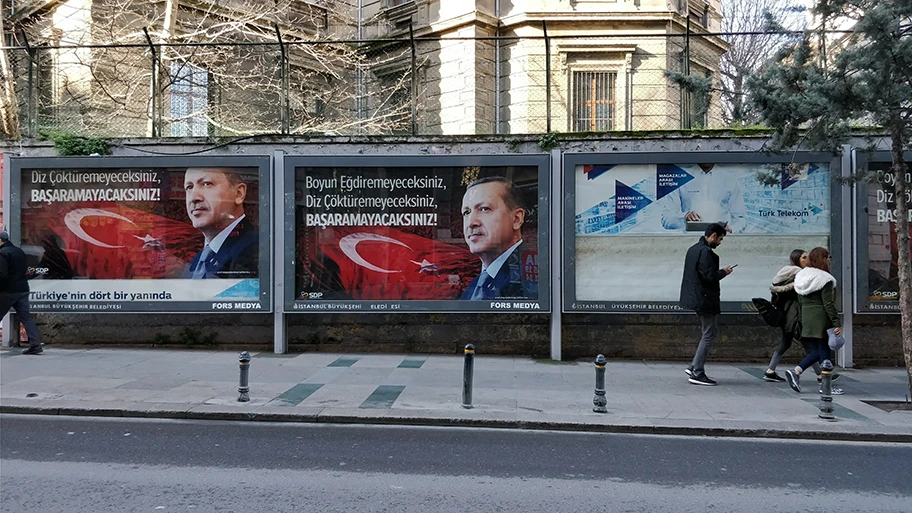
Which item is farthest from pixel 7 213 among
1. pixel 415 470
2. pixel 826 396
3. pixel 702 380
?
pixel 826 396

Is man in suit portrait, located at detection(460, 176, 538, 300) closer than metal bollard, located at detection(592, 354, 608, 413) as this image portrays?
No

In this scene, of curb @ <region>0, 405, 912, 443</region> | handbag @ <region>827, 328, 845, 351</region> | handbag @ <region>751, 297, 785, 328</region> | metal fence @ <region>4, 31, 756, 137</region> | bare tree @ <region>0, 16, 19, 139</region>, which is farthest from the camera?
bare tree @ <region>0, 16, 19, 139</region>

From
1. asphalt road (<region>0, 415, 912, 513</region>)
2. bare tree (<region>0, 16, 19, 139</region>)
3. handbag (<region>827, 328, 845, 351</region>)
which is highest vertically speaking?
bare tree (<region>0, 16, 19, 139</region>)

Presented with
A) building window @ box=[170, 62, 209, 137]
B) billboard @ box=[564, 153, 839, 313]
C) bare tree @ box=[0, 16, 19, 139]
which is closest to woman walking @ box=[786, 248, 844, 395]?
billboard @ box=[564, 153, 839, 313]

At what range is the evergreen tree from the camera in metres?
6.96

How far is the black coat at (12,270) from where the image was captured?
9.93 metres

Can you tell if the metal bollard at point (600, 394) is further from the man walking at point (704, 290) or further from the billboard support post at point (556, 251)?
the billboard support post at point (556, 251)

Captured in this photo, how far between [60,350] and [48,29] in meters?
10.2

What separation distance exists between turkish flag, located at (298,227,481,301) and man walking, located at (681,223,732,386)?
11.0 feet

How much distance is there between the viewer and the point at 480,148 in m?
10.7

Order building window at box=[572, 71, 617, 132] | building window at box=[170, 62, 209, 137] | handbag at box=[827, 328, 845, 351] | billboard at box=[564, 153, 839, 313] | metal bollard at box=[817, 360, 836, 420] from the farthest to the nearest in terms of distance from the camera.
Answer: building window at box=[572, 71, 617, 132], building window at box=[170, 62, 209, 137], billboard at box=[564, 153, 839, 313], handbag at box=[827, 328, 845, 351], metal bollard at box=[817, 360, 836, 420]

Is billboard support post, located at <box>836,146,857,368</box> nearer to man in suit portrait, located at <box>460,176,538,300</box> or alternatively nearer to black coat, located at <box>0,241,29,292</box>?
man in suit portrait, located at <box>460,176,538,300</box>

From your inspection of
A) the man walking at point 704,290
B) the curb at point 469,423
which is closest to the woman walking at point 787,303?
the man walking at point 704,290

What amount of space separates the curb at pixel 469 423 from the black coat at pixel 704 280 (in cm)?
239
